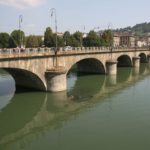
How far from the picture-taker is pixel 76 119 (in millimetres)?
26047

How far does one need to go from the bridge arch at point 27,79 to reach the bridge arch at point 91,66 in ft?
58.1

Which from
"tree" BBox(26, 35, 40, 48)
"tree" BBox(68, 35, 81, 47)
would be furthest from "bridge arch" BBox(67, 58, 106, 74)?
"tree" BBox(26, 35, 40, 48)

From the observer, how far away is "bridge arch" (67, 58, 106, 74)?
178 ft

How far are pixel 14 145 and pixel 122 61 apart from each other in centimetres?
5651

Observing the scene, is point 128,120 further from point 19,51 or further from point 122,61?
point 122,61

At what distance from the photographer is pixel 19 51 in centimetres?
3194

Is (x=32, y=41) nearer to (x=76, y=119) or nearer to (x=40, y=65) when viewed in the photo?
(x=40, y=65)

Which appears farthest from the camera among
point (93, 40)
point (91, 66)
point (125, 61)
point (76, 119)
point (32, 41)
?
point (93, 40)

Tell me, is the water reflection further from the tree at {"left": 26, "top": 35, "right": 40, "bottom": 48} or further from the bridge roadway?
the tree at {"left": 26, "top": 35, "right": 40, "bottom": 48}

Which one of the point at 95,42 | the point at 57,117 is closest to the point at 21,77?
the point at 57,117

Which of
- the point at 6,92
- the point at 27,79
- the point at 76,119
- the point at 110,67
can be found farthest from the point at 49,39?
the point at 76,119

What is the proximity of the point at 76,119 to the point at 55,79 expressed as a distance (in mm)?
9868

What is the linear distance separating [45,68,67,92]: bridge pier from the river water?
0.93m

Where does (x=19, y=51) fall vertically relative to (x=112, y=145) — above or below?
above
